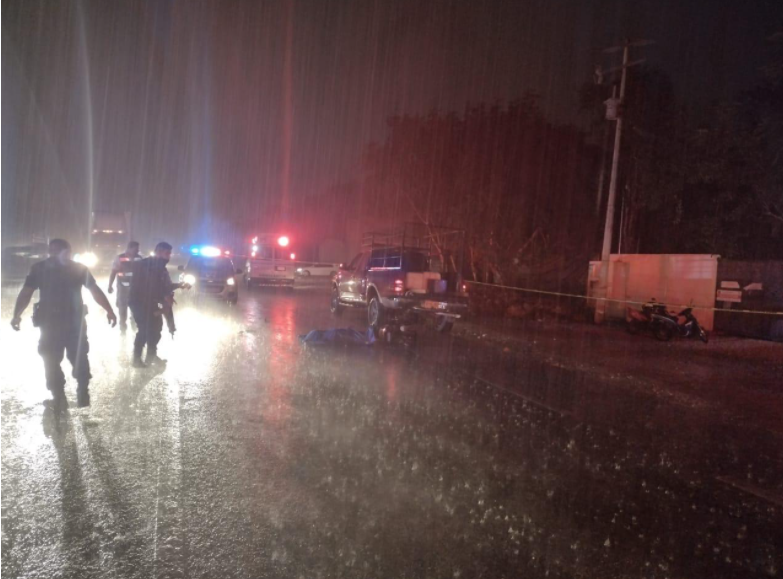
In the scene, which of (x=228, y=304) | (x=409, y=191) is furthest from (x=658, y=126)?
(x=228, y=304)

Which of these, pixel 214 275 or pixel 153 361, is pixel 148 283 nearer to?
pixel 153 361

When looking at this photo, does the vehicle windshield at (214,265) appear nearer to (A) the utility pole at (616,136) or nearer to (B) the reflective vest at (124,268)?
(B) the reflective vest at (124,268)

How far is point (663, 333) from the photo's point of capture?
15820mm

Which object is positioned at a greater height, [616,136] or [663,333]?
[616,136]

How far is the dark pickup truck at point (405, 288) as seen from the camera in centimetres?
1376

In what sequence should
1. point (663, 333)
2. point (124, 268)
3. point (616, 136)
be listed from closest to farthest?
point (124, 268) < point (663, 333) < point (616, 136)

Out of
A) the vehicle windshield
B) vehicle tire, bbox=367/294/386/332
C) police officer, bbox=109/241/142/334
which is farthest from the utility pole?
police officer, bbox=109/241/142/334

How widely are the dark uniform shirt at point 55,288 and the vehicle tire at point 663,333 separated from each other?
43.6ft

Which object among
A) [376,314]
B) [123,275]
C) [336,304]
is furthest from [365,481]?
[336,304]

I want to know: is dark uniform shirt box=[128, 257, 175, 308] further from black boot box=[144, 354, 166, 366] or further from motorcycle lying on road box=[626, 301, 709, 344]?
motorcycle lying on road box=[626, 301, 709, 344]

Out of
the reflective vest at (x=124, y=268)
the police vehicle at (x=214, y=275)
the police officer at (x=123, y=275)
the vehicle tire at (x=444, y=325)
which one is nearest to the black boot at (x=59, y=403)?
the reflective vest at (x=124, y=268)

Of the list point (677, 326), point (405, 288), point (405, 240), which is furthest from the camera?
point (405, 240)

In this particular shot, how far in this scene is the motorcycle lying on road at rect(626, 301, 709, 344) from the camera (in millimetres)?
15602

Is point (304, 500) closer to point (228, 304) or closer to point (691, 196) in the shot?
point (228, 304)
